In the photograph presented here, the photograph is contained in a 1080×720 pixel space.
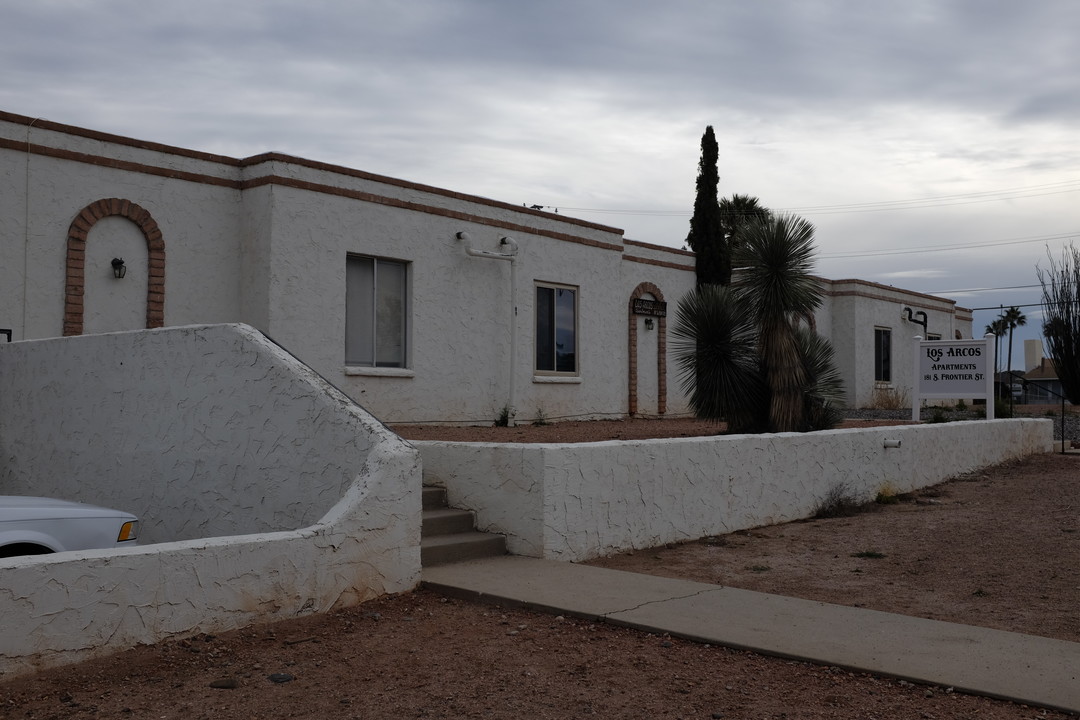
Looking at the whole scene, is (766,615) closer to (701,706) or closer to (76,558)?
(701,706)

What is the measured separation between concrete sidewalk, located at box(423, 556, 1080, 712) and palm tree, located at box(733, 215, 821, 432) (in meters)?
6.85

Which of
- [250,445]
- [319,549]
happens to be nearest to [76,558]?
[319,549]

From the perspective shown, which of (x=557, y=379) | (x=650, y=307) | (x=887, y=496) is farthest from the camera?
(x=650, y=307)

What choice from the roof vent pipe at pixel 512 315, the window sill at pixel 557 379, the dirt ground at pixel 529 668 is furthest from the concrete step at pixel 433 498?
the window sill at pixel 557 379

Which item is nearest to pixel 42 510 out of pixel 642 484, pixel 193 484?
pixel 193 484

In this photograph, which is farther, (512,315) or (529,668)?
(512,315)

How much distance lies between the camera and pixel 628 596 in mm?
6594

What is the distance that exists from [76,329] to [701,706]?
32.4 feet

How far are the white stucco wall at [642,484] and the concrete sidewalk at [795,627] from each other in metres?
0.50

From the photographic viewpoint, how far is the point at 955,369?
17.7 metres

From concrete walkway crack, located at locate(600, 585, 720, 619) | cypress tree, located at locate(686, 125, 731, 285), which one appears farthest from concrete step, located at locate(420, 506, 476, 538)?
cypress tree, located at locate(686, 125, 731, 285)

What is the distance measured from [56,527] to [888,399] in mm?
24337

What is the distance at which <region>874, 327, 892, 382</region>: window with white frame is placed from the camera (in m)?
28.5

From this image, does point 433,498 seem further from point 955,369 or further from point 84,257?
point 955,369
